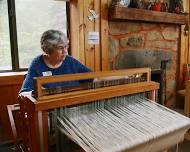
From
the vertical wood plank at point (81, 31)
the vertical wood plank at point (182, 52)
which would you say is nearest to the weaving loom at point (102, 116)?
the vertical wood plank at point (81, 31)

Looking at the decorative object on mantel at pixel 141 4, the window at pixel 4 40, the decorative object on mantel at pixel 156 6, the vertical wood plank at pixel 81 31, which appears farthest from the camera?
the decorative object on mantel at pixel 156 6

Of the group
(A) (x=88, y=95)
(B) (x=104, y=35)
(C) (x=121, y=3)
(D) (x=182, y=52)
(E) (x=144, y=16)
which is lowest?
(A) (x=88, y=95)

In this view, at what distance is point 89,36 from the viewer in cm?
265

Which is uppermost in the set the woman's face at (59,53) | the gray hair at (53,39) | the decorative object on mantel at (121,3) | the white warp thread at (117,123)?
the decorative object on mantel at (121,3)

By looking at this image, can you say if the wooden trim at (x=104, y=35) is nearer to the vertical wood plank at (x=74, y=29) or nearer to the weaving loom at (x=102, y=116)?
the vertical wood plank at (x=74, y=29)

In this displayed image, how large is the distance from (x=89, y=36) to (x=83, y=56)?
24cm

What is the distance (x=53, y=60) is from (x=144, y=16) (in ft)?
5.65

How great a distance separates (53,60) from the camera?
167 centimetres

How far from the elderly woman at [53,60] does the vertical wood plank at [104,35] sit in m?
1.05

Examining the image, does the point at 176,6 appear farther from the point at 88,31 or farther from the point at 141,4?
the point at 88,31

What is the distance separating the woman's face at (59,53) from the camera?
1.57 m

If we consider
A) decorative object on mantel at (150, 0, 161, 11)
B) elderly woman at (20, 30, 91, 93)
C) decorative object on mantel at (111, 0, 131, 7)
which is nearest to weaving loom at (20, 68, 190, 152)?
elderly woman at (20, 30, 91, 93)

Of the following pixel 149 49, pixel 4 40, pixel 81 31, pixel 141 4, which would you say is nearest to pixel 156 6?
pixel 141 4

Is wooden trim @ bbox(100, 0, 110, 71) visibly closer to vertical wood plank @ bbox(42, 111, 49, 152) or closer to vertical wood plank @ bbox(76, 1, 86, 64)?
vertical wood plank @ bbox(76, 1, 86, 64)
